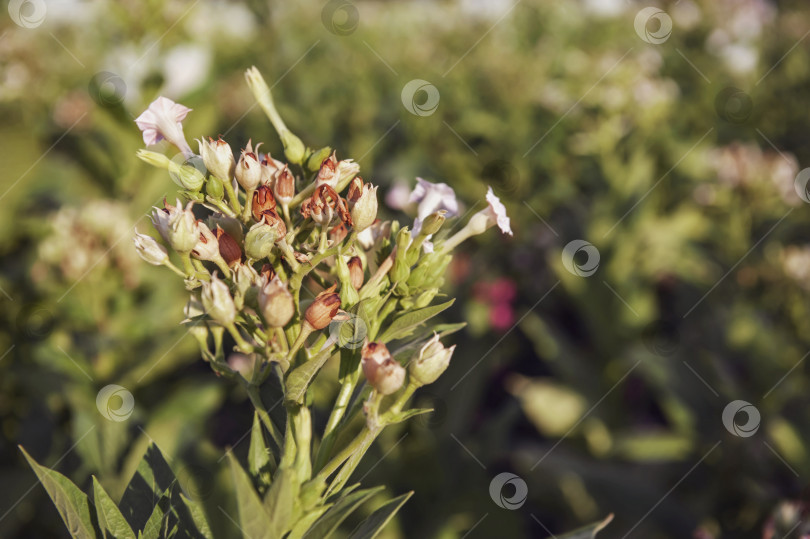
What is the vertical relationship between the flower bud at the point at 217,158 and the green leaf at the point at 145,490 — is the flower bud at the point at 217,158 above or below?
above

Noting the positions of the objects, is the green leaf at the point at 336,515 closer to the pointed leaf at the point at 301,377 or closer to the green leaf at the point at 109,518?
the pointed leaf at the point at 301,377

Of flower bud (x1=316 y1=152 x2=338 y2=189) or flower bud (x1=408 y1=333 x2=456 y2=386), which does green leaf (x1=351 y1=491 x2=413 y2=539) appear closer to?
flower bud (x1=408 y1=333 x2=456 y2=386)

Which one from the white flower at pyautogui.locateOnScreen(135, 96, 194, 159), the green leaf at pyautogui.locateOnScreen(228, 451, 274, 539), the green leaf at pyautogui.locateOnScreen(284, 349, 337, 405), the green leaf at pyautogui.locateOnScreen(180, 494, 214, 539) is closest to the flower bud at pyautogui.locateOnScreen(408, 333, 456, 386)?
the green leaf at pyautogui.locateOnScreen(284, 349, 337, 405)

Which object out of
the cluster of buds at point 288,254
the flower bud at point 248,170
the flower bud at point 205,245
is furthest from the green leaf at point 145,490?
the flower bud at point 248,170

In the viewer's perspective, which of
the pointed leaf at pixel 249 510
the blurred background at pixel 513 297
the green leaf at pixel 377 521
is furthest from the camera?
the blurred background at pixel 513 297

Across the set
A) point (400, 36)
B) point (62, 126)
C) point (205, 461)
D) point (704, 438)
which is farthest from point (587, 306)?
point (400, 36)

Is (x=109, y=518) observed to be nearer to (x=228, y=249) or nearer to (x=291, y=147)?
(x=228, y=249)

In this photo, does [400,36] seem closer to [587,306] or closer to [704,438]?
[587,306]

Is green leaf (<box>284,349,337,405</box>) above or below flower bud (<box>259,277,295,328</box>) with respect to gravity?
below
